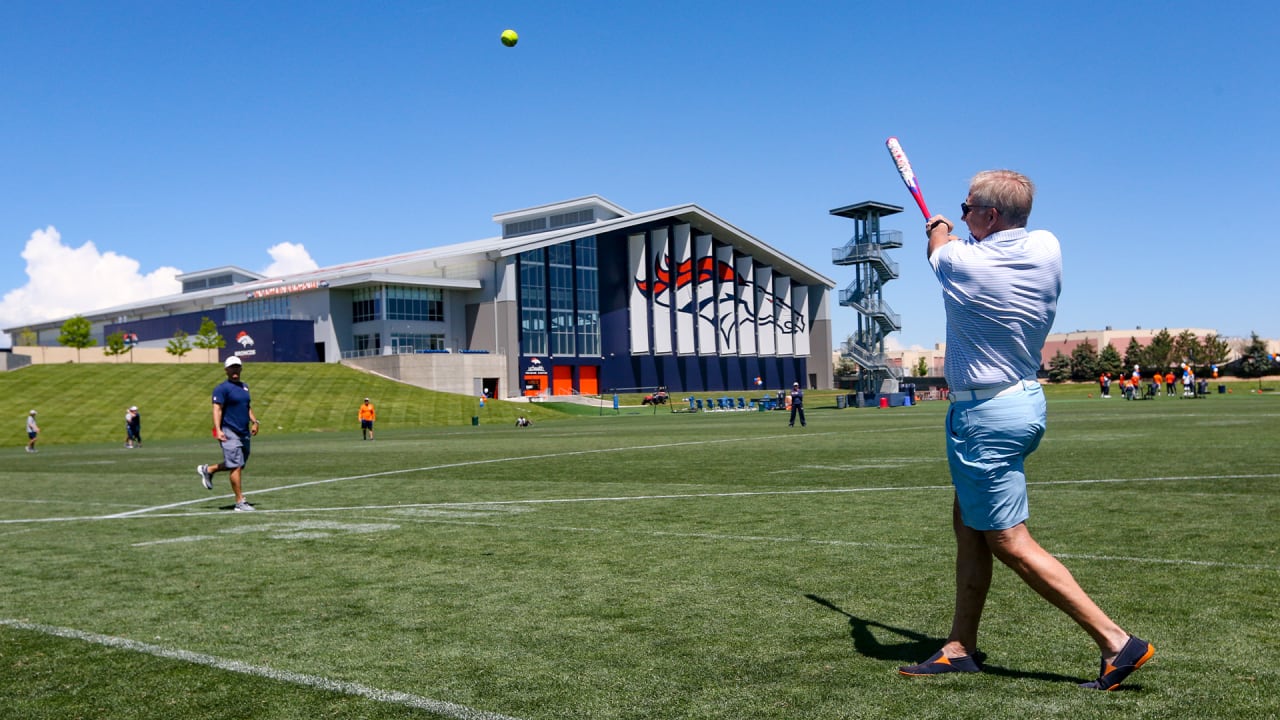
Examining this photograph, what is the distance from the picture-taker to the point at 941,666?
4.98 metres

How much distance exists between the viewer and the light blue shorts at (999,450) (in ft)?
15.4

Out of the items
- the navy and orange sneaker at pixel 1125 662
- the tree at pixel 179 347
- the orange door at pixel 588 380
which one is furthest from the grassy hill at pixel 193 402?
the navy and orange sneaker at pixel 1125 662

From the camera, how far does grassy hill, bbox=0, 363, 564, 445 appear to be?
54438 millimetres

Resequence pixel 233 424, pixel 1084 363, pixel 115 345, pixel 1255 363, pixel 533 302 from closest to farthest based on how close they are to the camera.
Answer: pixel 233 424 < pixel 533 302 < pixel 115 345 < pixel 1255 363 < pixel 1084 363

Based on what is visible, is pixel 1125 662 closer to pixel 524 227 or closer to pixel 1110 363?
pixel 524 227

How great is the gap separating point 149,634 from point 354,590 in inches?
60.6

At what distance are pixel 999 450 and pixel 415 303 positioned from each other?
83.4 m

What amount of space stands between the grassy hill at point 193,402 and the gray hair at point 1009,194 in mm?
51873

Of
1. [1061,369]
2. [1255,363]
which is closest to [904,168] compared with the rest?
[1255,363]

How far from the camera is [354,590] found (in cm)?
758

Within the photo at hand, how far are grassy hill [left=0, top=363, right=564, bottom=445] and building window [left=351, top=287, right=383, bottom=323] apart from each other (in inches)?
344

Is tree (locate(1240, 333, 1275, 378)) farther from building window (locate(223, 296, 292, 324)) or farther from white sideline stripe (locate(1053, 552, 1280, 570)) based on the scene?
white sideline stripe (locate(1053, 552, 1280, 570))

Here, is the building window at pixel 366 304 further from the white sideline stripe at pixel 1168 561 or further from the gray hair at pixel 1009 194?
the gray hair at pixel 1009 194

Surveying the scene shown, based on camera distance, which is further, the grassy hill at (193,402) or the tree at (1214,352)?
the tree at (1214,352)
